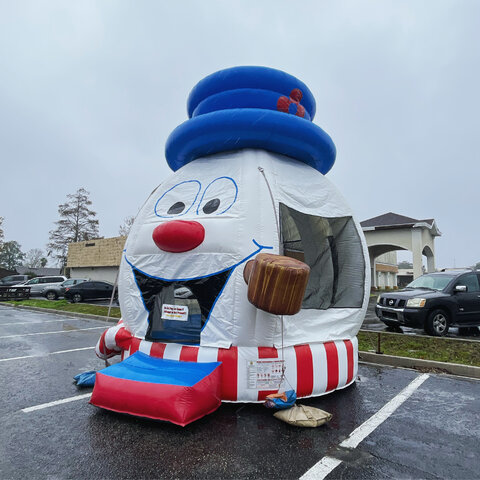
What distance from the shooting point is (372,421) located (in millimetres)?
3707

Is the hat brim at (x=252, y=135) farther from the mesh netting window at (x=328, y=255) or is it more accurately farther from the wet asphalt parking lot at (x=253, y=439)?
the wet asphalt parking lot at (x=253, y=439)

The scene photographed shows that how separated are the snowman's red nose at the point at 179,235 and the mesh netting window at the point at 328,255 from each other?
1266 mm

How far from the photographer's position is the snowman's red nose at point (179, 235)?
13.3 ft

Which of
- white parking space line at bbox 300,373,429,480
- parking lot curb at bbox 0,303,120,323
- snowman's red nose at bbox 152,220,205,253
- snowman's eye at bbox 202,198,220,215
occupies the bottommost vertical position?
white parking space line at bbox 300,373,429,480

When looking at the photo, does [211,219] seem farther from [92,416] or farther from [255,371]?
[92,416]

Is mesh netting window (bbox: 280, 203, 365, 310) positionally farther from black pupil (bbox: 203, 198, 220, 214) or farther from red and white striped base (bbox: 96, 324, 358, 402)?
black pupil (bbox: 203, 198, 220, 214)

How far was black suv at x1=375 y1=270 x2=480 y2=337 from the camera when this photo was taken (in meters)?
8.88

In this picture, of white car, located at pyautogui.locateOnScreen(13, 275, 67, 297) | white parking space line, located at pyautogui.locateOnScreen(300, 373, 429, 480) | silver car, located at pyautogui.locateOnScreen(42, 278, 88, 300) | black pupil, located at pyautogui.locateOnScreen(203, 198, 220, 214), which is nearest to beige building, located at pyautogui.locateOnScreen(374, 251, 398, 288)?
silver car, located at pyautogui.locateOnScreen(42, 278, 88, 300)

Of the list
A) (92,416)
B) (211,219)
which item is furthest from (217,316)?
(92,416)

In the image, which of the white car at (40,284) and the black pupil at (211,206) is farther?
the white car at (40,284)

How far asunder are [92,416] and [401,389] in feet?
13.0

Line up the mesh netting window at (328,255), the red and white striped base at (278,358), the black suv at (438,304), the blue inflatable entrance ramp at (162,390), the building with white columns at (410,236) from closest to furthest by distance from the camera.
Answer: the blue inflatable entrance ramp at (162,390) → the red and white striped base at (278,358) → the mesh netting window at (328,255) → the black suv at (438,304) → the building with white columns at (410,236)

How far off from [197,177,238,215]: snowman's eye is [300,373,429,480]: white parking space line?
2.76m

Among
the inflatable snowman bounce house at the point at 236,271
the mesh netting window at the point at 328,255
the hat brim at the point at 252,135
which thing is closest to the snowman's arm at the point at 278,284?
the inflatable snowman bounce house at the point at 236,271
